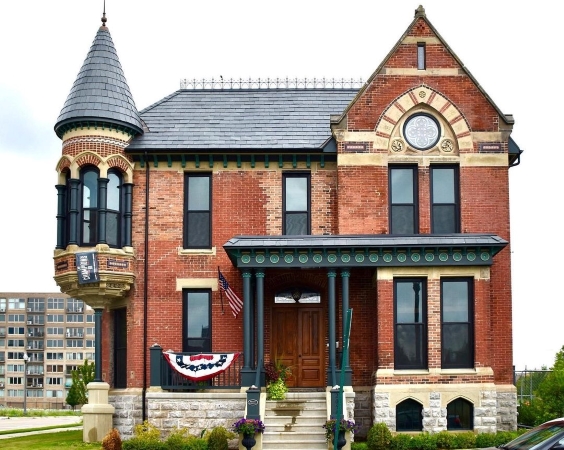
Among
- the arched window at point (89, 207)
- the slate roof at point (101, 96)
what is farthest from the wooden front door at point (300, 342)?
the slate roof at point (101, 96)

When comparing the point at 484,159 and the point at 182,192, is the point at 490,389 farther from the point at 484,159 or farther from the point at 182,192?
the point at 182,192

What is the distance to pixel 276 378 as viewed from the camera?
2395 cm

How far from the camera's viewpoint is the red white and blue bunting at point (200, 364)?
23875 mm

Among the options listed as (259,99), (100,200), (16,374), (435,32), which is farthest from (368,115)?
(16,374)

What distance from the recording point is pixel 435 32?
83.0ft

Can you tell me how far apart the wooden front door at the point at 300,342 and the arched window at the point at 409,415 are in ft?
9.57

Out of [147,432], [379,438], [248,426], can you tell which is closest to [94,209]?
[147,432]

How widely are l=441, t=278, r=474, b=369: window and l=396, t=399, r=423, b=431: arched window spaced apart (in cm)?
128

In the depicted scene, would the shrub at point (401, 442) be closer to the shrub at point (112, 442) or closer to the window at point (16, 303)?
the shrub at point (112, 442)

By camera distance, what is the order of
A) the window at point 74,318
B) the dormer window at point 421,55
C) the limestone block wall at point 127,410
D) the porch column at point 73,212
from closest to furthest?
the porch column at point 73,212, the limestone block wall at point 127,410, the dormer window at point 421,55, the window at point 74,318

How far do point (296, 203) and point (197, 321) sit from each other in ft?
14.5

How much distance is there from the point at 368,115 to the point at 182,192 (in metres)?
5.75

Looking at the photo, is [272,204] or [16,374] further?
[16,374]

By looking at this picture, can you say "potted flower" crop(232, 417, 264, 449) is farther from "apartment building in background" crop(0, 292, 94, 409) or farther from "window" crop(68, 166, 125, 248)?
"apartment building in background" crop(0, 292, 94, 409)
